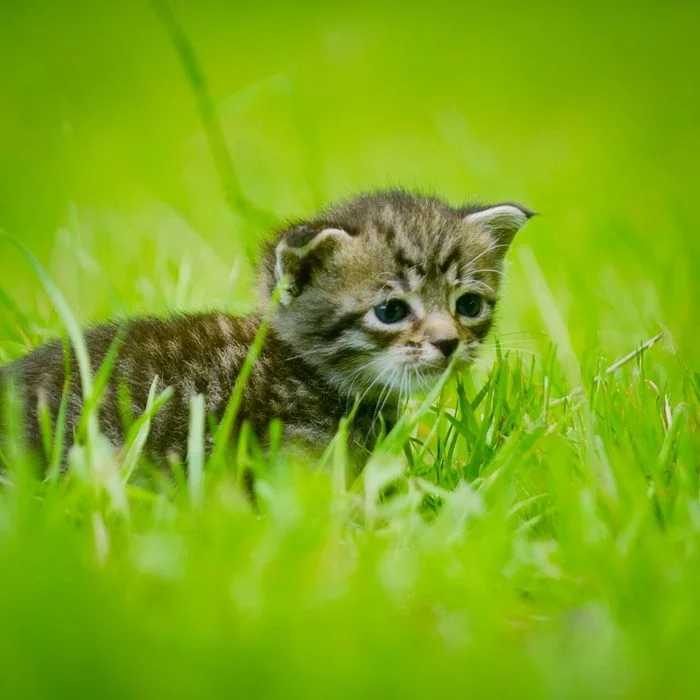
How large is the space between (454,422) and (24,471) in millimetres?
1194

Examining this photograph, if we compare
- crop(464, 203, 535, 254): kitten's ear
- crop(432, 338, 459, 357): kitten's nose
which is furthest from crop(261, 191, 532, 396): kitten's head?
crop(464, 203, 535, 254): kitten's ear

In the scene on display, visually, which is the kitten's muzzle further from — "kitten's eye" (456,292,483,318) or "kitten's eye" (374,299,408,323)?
"kitten's eye" (456,292,483,318)

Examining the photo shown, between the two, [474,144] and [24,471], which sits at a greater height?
[474,144]

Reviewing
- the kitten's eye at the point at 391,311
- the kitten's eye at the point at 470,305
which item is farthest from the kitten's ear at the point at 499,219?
the kitten's eye at the point at 391,311

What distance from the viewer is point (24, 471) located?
7.09 ft

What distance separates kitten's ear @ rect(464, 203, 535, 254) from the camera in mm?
3447

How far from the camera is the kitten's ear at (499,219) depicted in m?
3.45

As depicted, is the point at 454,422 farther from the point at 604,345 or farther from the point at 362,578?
the point at 604,345

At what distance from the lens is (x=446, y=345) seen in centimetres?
308

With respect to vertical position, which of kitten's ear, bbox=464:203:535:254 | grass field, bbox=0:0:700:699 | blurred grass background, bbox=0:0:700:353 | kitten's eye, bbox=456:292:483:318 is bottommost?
grass field, bbox=0:0:700:699

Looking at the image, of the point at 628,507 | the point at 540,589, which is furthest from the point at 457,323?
the point at 540,589

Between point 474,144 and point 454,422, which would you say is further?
point 474,144

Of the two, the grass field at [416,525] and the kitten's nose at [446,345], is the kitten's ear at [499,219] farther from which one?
the kitten's nose at [446,345]

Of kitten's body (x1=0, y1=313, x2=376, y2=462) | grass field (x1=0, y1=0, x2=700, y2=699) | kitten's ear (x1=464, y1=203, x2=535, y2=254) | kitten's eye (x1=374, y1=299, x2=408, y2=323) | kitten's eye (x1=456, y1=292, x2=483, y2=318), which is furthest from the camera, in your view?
kitten's ear (x1=464, y1=203, x2=535, y2=254)
